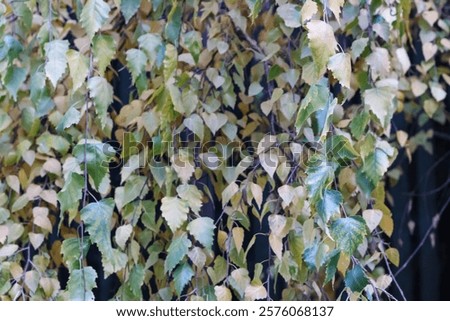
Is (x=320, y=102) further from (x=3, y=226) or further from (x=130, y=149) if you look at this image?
(x=3, y=226)

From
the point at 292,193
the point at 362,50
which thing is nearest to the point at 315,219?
the point at 292,193

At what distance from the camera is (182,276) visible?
1099mm

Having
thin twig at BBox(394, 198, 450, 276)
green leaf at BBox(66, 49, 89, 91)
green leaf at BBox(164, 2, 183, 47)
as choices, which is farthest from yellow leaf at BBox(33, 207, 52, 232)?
thin twig at BBox(394, 198, 450, 276)

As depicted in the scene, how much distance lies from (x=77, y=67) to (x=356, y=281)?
59 cm

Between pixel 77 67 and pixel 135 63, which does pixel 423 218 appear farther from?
pixel 77 67

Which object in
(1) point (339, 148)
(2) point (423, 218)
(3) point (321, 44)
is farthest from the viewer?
(2) point (423, 218)

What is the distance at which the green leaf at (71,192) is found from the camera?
989mm

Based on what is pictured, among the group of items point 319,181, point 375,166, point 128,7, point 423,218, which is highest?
point 128,7

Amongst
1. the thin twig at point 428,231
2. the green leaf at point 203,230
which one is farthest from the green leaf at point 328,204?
the thin twig at point 428,231

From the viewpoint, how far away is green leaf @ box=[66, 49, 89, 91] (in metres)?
1.03

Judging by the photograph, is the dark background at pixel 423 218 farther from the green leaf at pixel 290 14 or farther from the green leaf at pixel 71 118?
the green leaf at pixel 71 118

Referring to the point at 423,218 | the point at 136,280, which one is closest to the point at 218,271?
the point at 136,280
